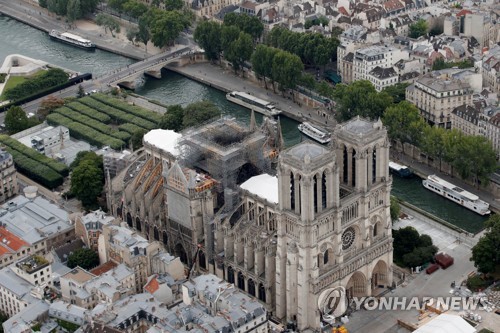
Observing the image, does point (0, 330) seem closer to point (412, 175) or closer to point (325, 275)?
point (325, 275)

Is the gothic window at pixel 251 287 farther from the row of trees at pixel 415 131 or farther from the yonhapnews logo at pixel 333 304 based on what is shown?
the row of trees at pixel 415 131

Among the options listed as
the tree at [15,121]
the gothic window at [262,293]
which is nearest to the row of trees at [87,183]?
the tree at [15,121]

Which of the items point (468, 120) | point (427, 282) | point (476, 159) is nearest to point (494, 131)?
point (468, 120)

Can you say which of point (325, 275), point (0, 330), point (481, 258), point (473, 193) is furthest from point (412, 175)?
point (0, 330)

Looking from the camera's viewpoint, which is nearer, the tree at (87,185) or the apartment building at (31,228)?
the apartment building at (31,228)

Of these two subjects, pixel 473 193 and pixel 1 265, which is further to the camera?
pixel 473 193

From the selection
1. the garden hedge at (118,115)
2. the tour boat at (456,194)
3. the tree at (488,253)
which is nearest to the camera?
the tree at (488,253)
